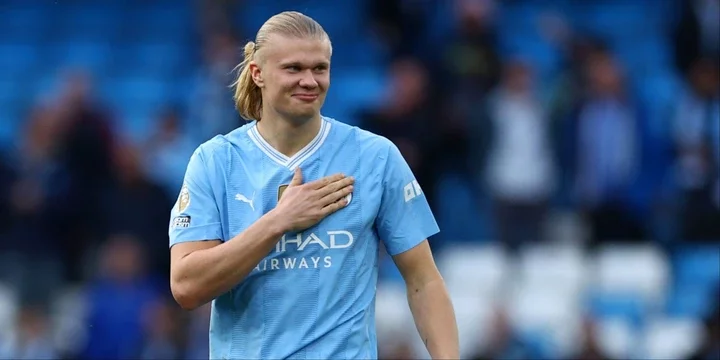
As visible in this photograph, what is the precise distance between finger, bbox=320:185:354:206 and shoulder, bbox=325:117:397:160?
17 cm

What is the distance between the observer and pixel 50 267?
1160cm

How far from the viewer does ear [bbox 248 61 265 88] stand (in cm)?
507

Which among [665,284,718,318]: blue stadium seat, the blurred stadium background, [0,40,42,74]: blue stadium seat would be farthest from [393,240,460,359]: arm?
[0,40,42,74]: blue stadium seat

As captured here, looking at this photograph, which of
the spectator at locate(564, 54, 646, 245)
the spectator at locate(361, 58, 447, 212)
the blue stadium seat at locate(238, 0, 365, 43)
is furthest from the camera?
the blue stadium seat at locate(238, 0, 365, 43)

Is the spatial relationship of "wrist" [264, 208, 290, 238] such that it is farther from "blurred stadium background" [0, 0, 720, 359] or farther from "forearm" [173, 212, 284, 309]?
"blurred stadium background" [0, 0, 720, 359]

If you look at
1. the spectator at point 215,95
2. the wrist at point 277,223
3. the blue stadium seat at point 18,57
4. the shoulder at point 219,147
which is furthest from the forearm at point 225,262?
the blue stadium seat at point 18,57

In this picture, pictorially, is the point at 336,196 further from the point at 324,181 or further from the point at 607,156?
the point at 607,156

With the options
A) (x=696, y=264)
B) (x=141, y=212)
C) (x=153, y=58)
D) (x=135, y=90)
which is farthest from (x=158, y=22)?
(x=696, y=264)

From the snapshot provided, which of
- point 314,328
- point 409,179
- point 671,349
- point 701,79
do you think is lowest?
point 671,349

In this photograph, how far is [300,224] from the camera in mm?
4836

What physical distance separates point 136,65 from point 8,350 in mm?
4657

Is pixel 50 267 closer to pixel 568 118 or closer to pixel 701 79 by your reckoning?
pixel 568 118

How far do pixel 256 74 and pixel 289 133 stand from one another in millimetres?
237

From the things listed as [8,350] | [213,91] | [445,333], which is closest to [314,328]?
[445,333]
